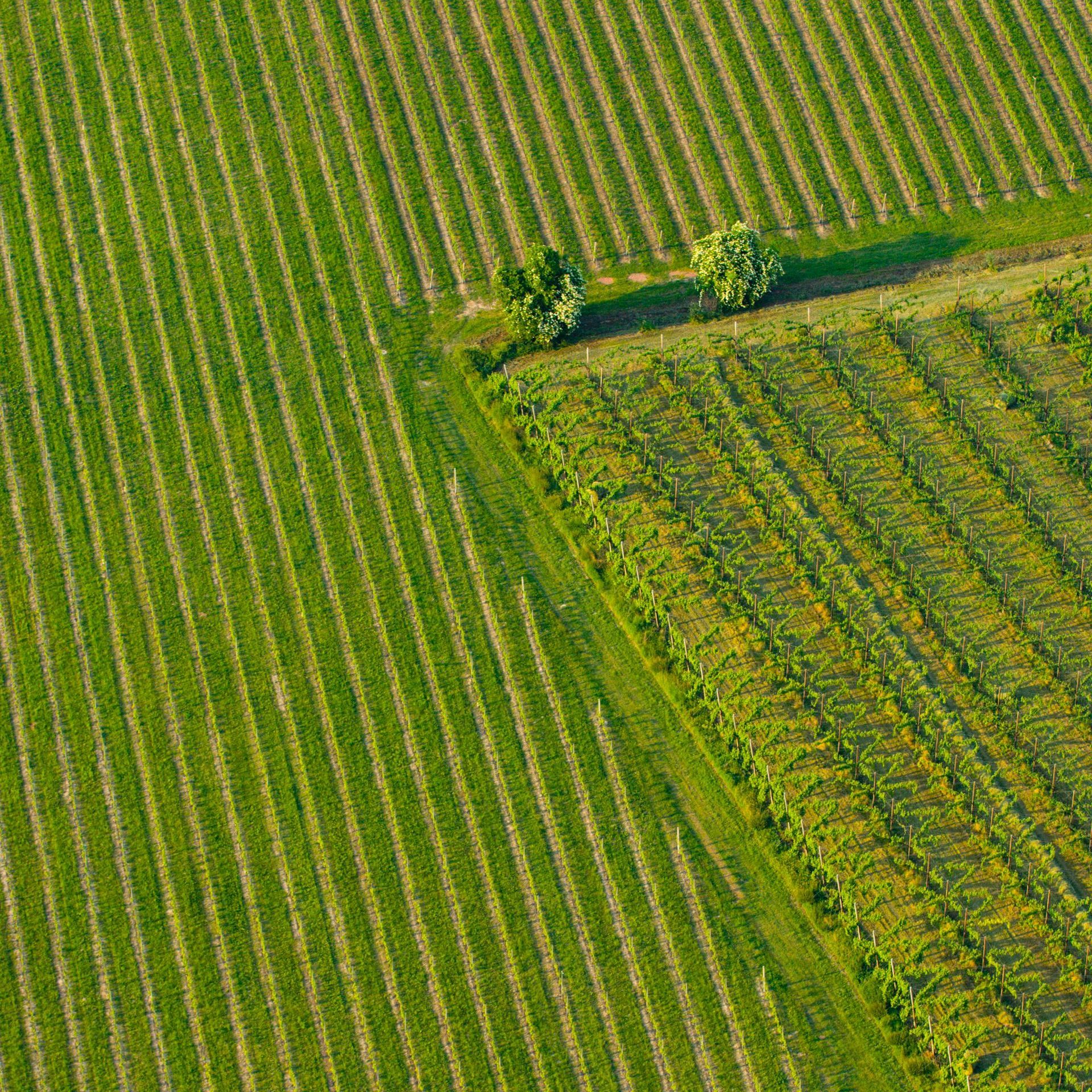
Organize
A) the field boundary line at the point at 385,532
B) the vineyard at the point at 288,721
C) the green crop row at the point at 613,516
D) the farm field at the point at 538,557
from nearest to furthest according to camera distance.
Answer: the vineyard at the point at 288,721 < the farm field at the point at 538,557 < the field boundary line at the point at 385,532 < the green crop row at the point at 613,516

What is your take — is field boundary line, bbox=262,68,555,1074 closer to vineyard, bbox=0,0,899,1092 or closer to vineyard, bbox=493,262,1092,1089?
vineyard, bbox=0,0,899,1092

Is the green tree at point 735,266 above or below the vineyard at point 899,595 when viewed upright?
above

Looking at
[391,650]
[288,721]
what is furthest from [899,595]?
[288,721]

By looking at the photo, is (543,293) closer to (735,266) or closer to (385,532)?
(735,266)

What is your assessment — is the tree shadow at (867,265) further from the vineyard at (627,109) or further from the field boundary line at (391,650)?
the field boundary line at (391,650)

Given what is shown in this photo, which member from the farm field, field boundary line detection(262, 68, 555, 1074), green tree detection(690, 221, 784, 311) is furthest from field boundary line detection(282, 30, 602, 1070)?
green tree detection(690, 221, 784, 311)

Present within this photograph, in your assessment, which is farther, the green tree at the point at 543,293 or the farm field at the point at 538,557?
→ the green tree at the point at 543,293

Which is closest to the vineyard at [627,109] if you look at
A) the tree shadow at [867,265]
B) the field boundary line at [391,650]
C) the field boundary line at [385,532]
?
the field boundary line at [385,532]
